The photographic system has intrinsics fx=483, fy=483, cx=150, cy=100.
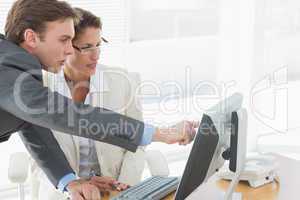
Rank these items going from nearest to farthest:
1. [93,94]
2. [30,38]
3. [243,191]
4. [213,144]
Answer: [213,144] < [30,38] < [243,191] < [93,94]

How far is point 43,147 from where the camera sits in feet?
7.04

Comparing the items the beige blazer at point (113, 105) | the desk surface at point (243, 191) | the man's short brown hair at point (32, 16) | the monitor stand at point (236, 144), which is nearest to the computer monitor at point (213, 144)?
the monitor stand at point (236, 144)

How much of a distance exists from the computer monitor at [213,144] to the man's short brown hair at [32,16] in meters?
0.73

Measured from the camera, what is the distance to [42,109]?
171 cm

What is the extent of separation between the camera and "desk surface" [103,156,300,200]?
1927 mm

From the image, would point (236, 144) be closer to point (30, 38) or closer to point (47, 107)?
point (47, 107)

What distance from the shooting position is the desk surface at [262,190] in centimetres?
193

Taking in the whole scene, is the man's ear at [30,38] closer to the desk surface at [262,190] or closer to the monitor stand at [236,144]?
the desk surface at [262,190]

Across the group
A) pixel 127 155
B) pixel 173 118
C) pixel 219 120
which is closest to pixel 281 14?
pixel 173 118

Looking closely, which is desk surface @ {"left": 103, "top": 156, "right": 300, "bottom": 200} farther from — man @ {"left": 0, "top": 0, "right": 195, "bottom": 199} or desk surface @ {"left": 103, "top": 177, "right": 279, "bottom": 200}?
man @ {"left": 0, "top": 0, "right": 195, "bottom": 199}

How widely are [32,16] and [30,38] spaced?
0.09 m

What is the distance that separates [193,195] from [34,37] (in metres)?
0.86

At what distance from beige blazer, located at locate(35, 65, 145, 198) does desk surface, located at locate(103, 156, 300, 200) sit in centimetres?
65

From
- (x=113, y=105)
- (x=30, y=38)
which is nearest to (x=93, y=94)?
(x=113, y=105)
